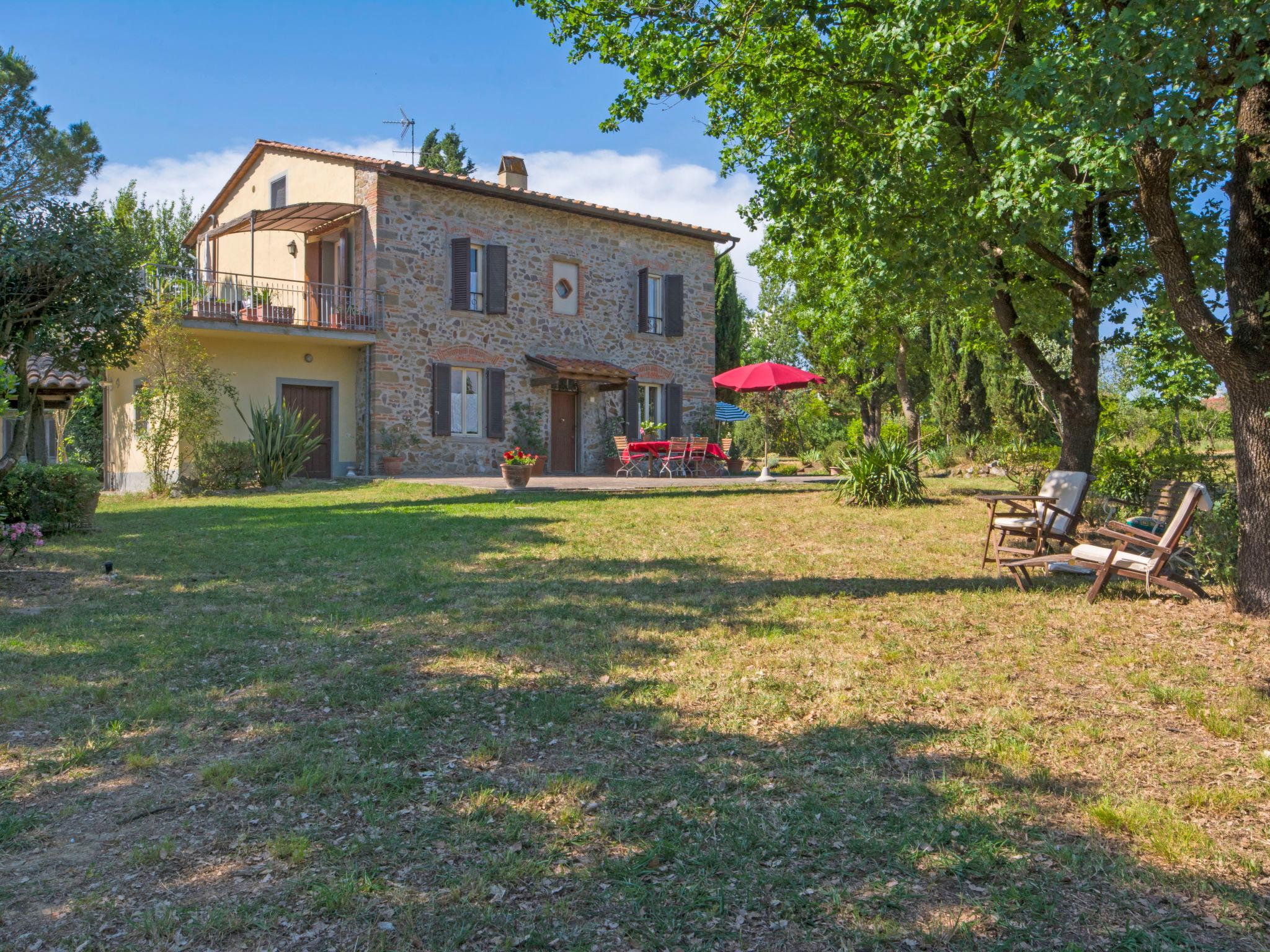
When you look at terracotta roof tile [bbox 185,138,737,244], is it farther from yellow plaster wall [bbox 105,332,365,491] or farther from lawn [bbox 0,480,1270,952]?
lawn [bbox 0,480,1270,952]

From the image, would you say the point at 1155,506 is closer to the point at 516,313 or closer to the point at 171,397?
the point at 516,313

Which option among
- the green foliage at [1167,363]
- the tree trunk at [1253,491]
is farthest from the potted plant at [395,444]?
the tree trunk at [1253,491]

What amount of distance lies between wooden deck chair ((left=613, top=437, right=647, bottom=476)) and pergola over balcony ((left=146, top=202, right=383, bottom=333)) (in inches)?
207

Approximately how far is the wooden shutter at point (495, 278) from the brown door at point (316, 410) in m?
3.58

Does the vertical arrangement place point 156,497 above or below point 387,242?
below

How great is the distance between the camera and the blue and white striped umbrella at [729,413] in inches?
965

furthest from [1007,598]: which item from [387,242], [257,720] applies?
[387,242]

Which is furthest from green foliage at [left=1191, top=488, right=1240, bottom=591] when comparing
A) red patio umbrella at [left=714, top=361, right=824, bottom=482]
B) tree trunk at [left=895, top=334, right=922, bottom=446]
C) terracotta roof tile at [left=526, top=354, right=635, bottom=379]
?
terracotta roof tile at [left=526, top=354, right=635, bottom=379]

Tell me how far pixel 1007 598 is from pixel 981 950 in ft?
13.3

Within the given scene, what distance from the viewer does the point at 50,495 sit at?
8352mm

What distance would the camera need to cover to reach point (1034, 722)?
11.3ft

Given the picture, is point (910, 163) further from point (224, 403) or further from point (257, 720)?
point (224, 403)

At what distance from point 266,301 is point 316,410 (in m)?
2.17

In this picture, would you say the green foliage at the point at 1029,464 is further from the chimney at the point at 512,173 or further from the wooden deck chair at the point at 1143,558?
the chimney at the point at 512,173
